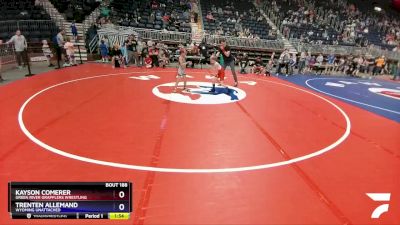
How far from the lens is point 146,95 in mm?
9289

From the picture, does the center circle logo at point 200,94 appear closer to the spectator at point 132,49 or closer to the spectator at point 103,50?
the spectator at point 132,49

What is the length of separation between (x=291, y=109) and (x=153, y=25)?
1475 centimetres

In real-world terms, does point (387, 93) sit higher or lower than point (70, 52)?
lower

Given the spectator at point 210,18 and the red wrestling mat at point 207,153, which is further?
the spectator at point 210,18

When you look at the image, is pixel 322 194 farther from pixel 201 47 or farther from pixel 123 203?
pixel 201 47

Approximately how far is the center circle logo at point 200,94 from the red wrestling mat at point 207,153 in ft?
0.24

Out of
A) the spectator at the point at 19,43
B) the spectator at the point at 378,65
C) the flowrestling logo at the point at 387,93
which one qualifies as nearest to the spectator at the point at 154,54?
the spectator at the point at 19,43

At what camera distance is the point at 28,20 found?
17.2m

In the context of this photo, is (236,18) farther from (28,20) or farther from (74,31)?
(28,20)

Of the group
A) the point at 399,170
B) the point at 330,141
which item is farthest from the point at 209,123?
the point at 399,170
